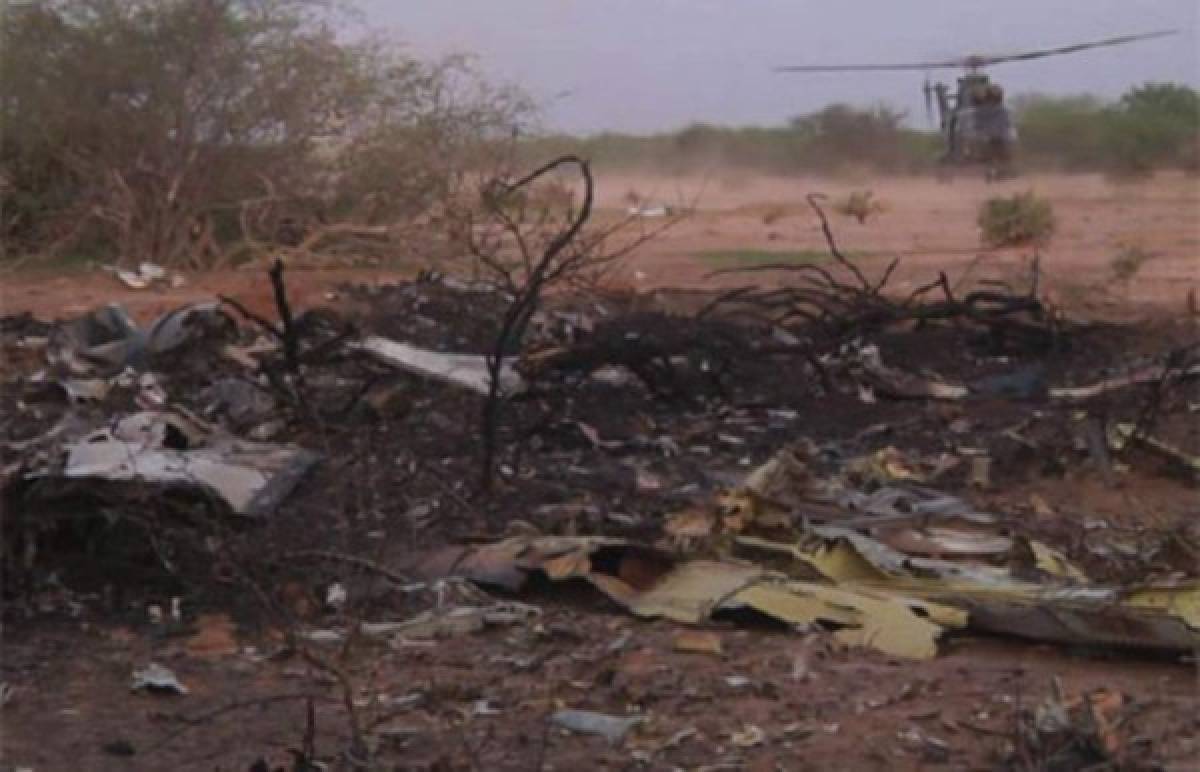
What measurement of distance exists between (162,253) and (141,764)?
1818 cm

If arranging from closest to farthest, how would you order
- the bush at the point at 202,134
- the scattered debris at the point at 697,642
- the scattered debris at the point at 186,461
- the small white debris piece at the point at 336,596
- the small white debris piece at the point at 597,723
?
1. the small white debris piece at the point at 597,723
2. the scattered debris at the point at 697,642
3. the small white debris piece at the point at 336,596
4. the scattered debris at the point at 186,461
5. the bush at the point at 202,134

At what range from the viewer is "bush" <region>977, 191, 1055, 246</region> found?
28.3 metres

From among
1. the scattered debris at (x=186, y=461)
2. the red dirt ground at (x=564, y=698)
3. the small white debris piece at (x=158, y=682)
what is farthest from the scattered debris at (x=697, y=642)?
the scattered debris at (x=186, y=461)

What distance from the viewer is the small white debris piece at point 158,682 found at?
5.70 metres

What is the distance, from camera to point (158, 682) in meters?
5.71

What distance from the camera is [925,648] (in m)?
5.89

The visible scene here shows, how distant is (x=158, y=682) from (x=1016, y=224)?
23.9 metres

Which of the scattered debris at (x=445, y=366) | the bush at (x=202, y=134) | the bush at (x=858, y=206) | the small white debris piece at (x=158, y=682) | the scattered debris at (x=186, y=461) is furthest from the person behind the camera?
the bush at (x=858, y=206)

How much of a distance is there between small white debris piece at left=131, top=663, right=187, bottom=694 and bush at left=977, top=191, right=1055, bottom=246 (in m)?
23.2

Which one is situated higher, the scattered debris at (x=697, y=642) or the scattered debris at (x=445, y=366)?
the scattered debris at (x=445, y=366)

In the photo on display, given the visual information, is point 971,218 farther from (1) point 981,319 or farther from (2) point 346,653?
(2) point 346,653

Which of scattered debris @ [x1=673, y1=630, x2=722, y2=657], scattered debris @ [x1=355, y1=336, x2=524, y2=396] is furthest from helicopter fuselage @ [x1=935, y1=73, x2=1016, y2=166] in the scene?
scattered debris @ [x1=673, y1=630, x2=722, y2=657]

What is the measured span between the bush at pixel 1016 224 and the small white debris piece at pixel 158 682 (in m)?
23.2

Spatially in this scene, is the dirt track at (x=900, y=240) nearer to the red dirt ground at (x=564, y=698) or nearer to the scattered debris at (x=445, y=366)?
the scattered debris at (x=445, y=366)
